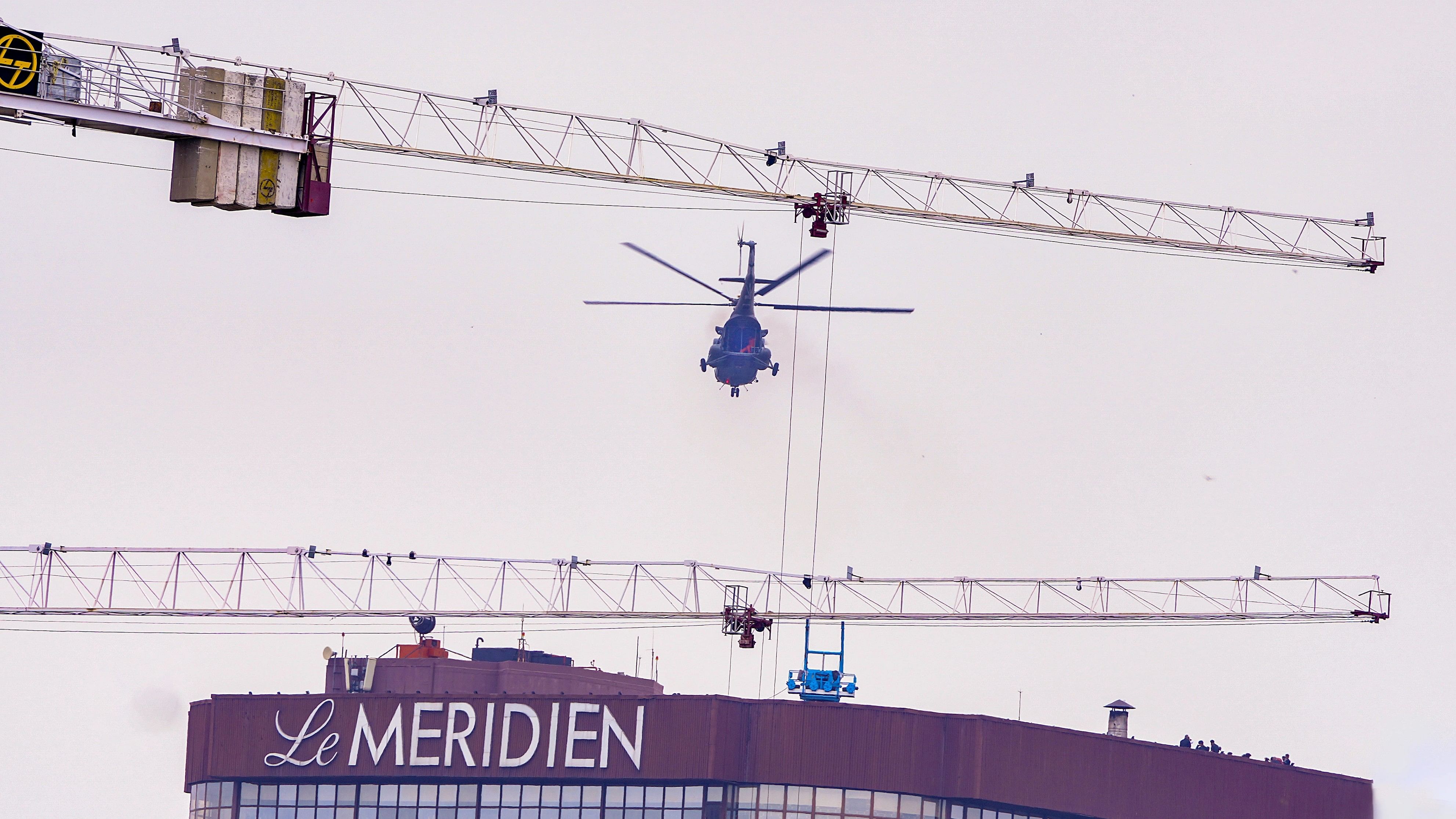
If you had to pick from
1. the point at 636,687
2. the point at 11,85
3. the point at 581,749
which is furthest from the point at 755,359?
the point at 11,85

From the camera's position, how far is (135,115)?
8381 cm

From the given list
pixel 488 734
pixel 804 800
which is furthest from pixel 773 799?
pixel 488 734

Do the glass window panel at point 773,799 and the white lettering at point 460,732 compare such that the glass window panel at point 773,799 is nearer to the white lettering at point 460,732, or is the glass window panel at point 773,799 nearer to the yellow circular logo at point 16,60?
the white lettering at point 460,732

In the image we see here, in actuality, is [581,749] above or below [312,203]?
below

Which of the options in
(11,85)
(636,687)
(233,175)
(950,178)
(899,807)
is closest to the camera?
(233,175)

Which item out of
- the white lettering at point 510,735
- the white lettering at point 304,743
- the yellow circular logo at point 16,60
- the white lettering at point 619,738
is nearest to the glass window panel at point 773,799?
the white lettering at point 619,738

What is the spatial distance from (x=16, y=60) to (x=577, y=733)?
65.8m

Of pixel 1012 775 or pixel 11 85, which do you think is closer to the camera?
pixel 11 85

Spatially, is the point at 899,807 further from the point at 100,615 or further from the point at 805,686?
the point at 100,615

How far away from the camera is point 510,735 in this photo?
5719 inches

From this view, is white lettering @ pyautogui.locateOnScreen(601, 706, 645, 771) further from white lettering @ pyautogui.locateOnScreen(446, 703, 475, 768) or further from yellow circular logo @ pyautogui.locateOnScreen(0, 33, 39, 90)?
yellow circular logo @ pyautogui.locateOnScreen(0, 33, 39, 90)

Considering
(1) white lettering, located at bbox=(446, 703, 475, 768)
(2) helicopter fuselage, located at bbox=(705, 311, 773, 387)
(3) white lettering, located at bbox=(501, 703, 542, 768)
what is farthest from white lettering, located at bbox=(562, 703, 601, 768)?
(2) helicopter fuselage, located at bbox=(705, 311, 773, 387)

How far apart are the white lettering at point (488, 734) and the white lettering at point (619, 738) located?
6.08 meters

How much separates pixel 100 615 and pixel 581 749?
32712mm
